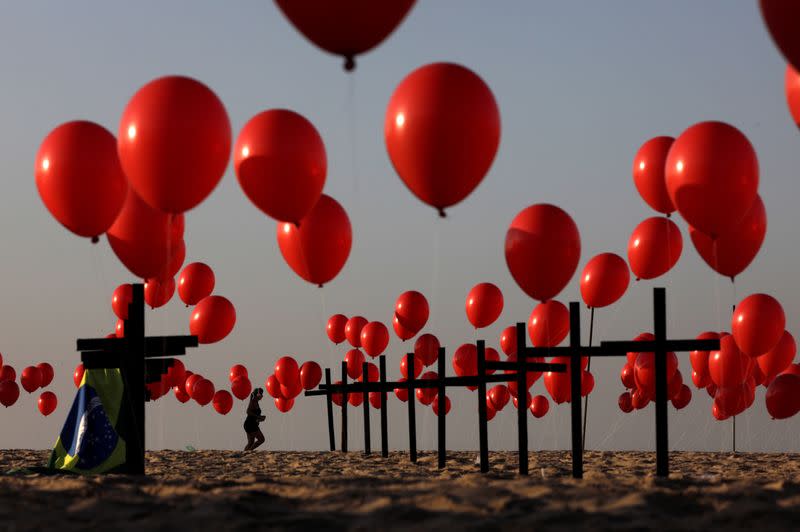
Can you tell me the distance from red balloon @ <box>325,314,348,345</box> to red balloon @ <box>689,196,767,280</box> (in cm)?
1014

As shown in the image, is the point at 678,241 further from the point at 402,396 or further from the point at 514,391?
the point at 402,396

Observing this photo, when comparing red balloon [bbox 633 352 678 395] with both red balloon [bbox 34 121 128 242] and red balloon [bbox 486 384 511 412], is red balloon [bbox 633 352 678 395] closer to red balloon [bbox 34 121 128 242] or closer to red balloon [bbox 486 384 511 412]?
red balloon [bbox 486 384 511 412]

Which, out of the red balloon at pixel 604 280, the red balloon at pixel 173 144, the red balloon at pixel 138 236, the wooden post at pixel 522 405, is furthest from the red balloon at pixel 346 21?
the red balloon at pixel 604 280

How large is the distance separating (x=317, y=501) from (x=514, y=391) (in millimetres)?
11325

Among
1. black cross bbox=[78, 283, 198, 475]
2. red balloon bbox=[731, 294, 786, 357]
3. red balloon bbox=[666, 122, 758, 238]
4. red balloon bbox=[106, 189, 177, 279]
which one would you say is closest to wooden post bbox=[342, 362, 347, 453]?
red balloon bbox=[731, 294, 786, 357]

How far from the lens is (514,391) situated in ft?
58.7

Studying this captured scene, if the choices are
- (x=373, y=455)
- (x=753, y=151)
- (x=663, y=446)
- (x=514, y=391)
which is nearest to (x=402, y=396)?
(x=373, y=455)

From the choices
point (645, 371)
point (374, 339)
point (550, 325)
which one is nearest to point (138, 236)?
point (550, 325)

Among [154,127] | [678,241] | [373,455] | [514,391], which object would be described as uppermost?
[154,127]

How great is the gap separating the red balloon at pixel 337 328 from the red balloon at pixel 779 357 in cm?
817

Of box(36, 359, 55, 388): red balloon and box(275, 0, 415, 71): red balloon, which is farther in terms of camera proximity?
box(36, 359, 55, 388): red balloon

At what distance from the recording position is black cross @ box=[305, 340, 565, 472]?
556 inches

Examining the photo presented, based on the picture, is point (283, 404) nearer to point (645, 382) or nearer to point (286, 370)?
point (286, 370)

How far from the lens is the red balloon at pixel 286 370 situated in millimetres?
20984
